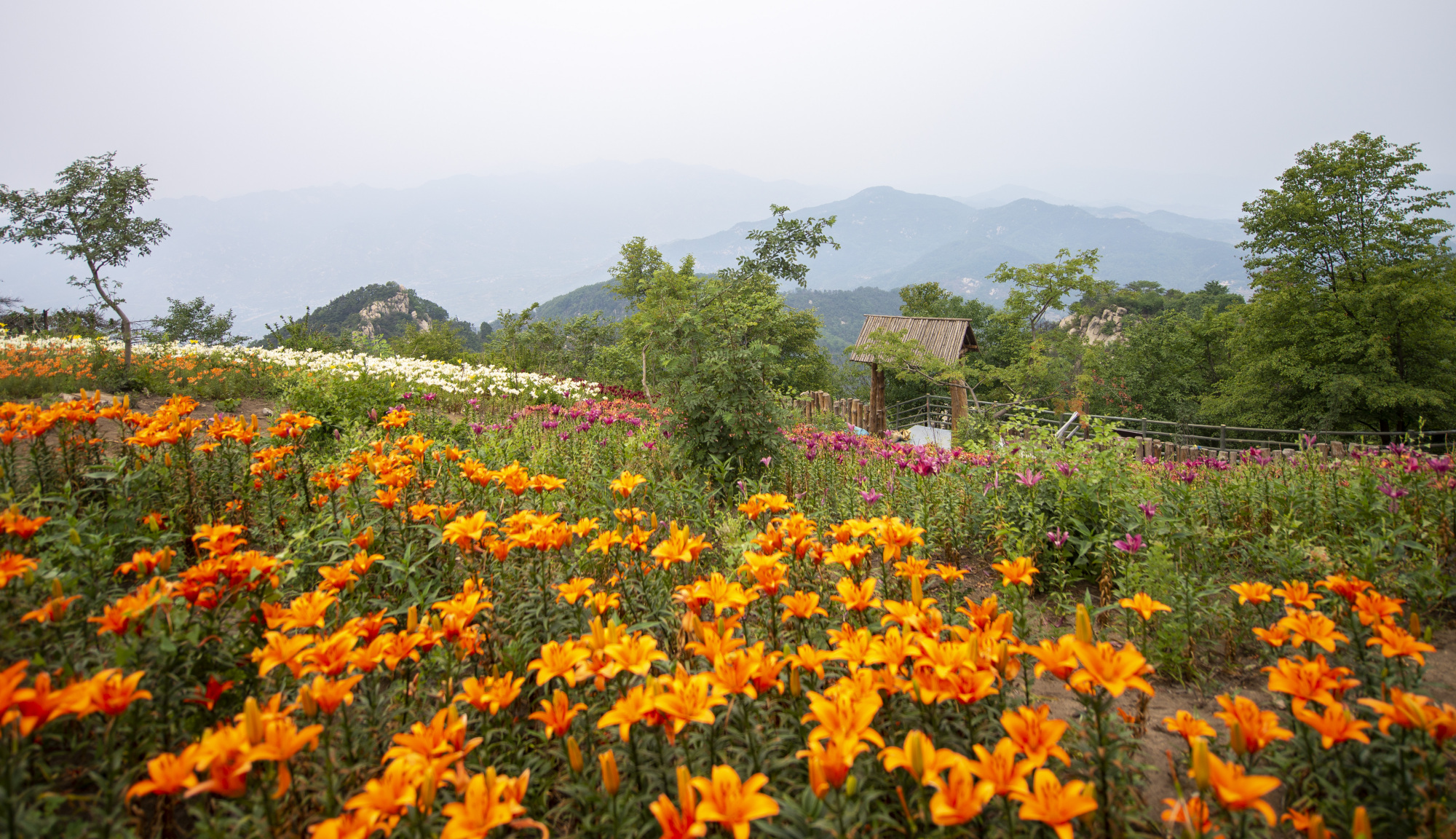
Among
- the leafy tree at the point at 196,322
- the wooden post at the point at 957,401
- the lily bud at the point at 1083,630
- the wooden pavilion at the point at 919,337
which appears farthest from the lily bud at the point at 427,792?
the leafy tree at the point at 196,322

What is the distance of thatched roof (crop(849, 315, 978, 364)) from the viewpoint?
18.9 m

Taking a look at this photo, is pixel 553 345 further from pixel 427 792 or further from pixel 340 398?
pixel 427 792

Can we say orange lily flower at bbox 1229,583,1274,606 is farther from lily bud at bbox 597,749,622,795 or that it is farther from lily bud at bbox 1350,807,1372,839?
lily bud at bbox 597,749,622,795

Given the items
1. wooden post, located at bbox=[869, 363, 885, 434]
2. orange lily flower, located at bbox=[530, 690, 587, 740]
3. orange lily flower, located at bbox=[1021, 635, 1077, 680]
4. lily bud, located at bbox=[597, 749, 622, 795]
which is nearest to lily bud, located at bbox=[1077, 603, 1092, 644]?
orange lily flower, located at bbox=[1021, 635, 1077, 680]

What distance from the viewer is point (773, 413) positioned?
4.84 metres

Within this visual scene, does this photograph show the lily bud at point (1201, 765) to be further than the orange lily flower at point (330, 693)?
No

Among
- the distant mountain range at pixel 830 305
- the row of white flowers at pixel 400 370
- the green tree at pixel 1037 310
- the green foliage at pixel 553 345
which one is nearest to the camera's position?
the row of white flowers at pixel 400 370

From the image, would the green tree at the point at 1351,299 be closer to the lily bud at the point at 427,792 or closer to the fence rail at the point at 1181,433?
the fence rail at the point at 1181,433

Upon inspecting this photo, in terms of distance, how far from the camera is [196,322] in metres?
23.3

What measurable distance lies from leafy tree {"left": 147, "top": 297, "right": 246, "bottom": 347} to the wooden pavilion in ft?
74.9

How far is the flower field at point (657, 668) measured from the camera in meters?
1.11

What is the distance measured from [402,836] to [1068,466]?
3707mm

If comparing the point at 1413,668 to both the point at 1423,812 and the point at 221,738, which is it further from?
the point at 221,738

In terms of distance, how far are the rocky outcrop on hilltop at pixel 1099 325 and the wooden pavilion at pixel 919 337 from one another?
90.2 ft
